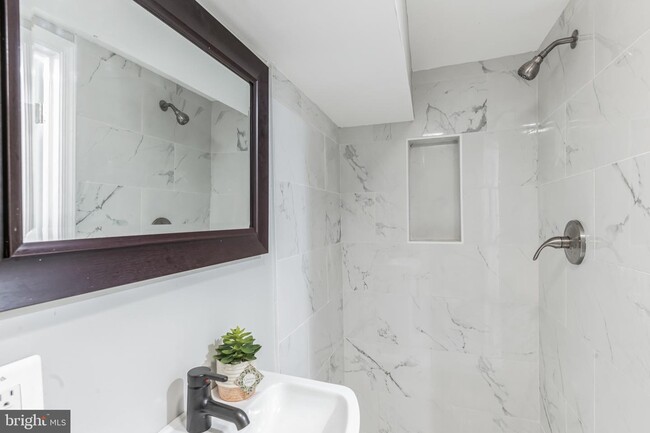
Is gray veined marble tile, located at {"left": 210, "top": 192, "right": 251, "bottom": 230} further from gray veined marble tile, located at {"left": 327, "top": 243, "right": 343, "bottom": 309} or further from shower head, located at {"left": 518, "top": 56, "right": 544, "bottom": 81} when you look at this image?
shower head, located at {"left": 518, "top": 56, "right": 544, "bottom": 81}

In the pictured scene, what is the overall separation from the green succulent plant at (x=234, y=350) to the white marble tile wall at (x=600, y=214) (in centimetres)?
107

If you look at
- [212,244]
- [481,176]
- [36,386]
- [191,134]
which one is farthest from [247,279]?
[481,176]

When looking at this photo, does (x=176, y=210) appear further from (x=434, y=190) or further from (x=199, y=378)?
(x=434, y=190)

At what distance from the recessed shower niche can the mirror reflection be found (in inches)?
53.7

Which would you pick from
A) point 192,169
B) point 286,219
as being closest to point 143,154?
point 192,169

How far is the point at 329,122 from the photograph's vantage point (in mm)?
1919

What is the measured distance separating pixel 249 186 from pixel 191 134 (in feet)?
0.87

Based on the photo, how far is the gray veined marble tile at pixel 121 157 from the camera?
58 cm

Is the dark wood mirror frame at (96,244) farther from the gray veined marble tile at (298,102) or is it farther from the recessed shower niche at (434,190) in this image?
the recessed shower niche at (434,190)

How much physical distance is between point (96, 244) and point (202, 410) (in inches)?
17.5

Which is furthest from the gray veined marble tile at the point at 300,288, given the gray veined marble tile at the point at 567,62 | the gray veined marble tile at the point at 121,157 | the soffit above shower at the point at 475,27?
the gray veined marble tile at the point at 567,62

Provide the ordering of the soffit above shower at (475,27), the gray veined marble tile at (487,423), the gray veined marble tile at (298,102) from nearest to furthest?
the gray veined marble tile at (298,102)
the soffit above shower at (475,27)
the gray veined marble tile at (487,423)

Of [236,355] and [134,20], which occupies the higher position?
[134,20]

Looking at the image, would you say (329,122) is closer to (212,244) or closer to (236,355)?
(212,244)
